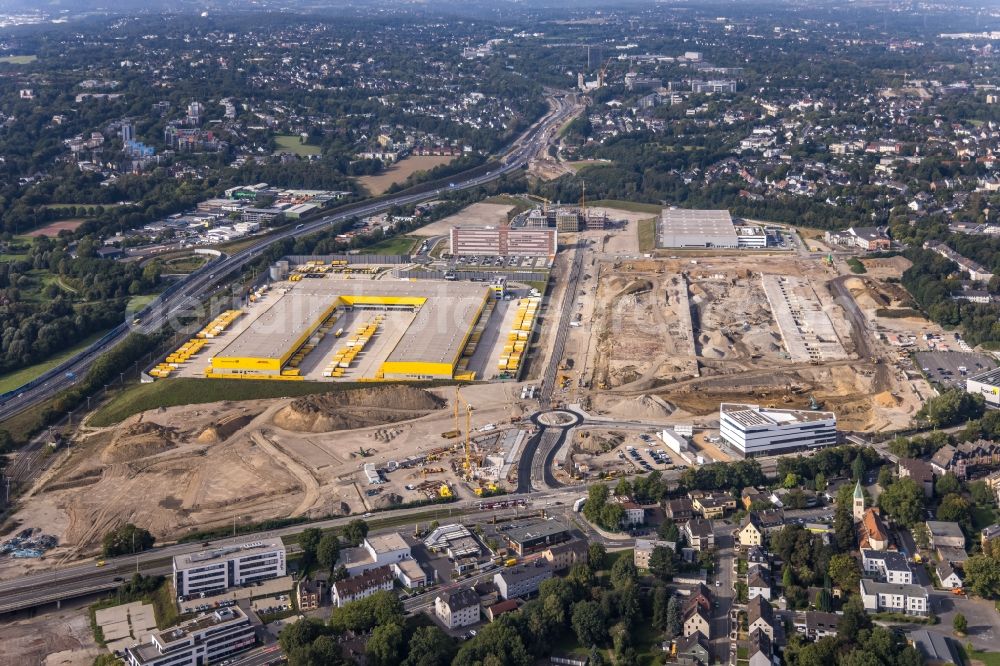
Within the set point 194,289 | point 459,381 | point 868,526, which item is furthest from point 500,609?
point 194,289

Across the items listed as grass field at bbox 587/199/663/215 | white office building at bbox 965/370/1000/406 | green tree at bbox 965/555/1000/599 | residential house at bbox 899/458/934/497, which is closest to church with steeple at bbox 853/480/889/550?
residential house at bbox 899/458/934/497

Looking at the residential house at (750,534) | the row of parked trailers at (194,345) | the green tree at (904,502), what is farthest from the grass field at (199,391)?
the green tree at (904,502)

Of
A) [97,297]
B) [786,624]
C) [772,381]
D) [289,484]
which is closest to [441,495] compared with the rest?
[289,484]

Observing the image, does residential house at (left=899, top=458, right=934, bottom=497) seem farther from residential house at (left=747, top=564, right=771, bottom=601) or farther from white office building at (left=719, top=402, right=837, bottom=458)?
residential house at (left=747, top=564, right=771, bottom=601)

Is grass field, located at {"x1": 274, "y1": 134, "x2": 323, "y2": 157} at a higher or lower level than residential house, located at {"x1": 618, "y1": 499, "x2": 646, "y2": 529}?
lower

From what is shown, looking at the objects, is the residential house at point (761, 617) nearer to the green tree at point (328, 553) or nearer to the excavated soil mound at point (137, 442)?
the green tree at point (328, 553)

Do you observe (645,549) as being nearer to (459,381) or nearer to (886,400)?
(459,381)
